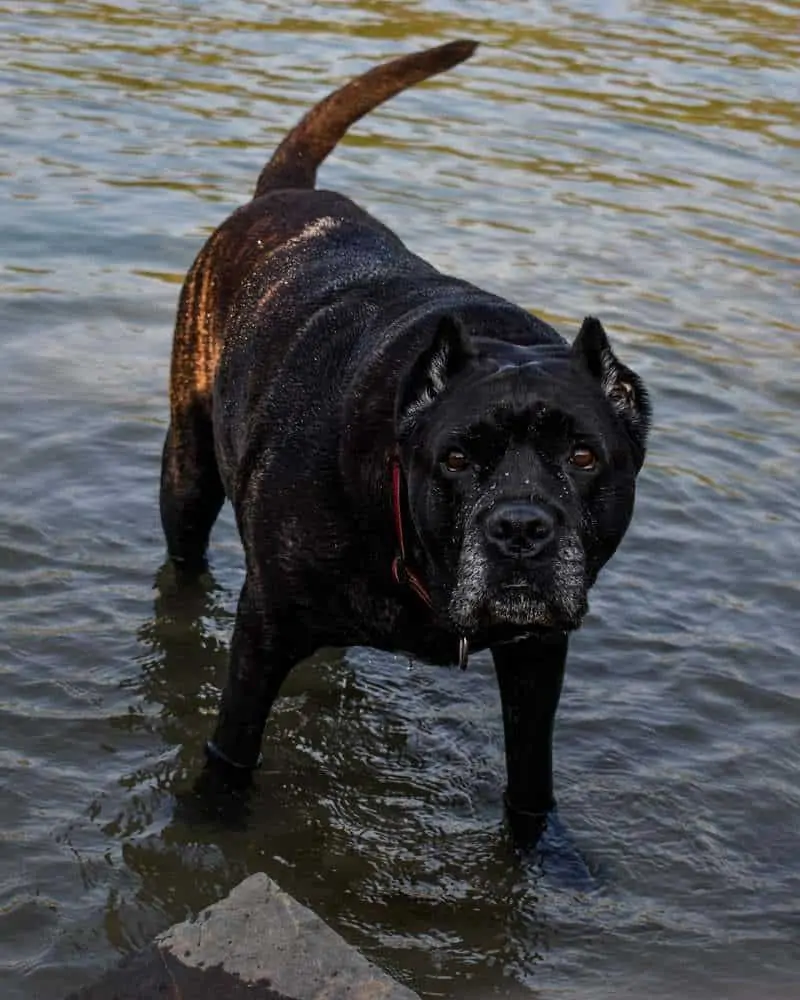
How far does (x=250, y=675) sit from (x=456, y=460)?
112cm

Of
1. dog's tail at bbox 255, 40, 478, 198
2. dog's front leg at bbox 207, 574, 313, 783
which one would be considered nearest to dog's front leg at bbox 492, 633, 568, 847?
dog's front leg at bbox 207, 574, 313, 783

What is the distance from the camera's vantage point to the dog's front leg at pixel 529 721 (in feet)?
16.1

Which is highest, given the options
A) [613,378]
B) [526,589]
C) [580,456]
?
[613,378]

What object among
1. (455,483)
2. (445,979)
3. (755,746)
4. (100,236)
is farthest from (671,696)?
(100,236)

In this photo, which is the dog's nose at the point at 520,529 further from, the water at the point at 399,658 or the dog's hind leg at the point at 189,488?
the dog's hind leg at the point at 189,488

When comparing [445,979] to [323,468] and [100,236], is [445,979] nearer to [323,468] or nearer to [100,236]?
[323,468]

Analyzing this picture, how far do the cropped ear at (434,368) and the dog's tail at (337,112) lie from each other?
2221 mm

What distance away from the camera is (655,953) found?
4.83 metres

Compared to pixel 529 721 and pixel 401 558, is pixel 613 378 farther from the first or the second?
pixel 529 721

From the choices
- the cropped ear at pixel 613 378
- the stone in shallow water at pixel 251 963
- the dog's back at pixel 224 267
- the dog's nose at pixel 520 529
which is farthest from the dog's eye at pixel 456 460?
the dog's back at pixel 224 267

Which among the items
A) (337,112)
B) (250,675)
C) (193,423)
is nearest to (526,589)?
(250,675)

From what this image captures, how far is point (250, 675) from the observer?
16.4 ft

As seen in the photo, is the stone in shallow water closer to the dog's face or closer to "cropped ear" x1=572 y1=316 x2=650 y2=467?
the dog's face

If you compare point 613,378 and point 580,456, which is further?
point 613,378
